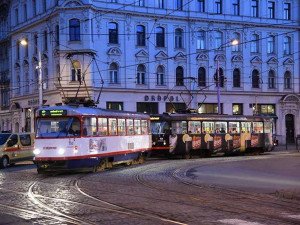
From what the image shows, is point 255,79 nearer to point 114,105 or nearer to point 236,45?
point 236,45

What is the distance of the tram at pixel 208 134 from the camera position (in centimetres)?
3133

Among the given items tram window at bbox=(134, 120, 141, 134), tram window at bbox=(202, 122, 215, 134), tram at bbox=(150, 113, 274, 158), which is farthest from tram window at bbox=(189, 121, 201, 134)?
tram window at bbox=(134, 120, 141, 134)

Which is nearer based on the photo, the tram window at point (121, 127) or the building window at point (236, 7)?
the tram window at point (121, 127)

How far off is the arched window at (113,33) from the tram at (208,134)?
15263 millimetres

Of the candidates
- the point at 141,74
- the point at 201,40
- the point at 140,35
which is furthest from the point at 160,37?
the point at 201,40

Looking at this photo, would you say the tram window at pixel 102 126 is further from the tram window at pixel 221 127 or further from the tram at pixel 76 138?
the tram window at pixel 221 127

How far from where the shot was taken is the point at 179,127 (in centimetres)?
3172

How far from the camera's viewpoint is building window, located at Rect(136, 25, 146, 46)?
46.2 metres

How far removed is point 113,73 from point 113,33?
3644mm

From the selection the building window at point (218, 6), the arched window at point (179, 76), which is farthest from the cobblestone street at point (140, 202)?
the building window at point (218, 6)

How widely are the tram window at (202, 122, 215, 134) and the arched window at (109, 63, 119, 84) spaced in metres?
14.2

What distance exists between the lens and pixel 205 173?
20875mm

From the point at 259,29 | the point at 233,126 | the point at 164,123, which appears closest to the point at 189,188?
the point at 164,123

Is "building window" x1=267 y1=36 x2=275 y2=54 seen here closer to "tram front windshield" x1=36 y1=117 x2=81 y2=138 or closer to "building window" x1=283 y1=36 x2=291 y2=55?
"building window" x1=283 y1=36 x2=291 y2=55
